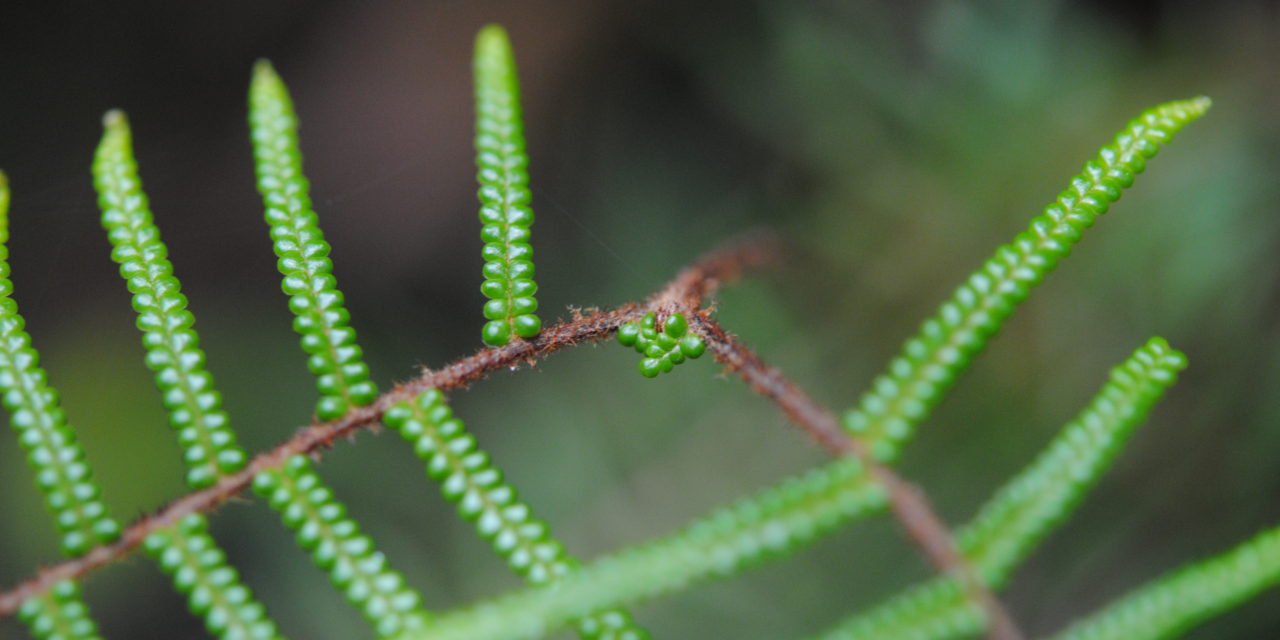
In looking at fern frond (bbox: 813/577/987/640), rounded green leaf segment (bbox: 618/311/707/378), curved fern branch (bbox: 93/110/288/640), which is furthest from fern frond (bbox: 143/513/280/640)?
fern frond (bbox: 813/577/987/640)

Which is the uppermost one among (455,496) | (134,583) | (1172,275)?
(134,583)

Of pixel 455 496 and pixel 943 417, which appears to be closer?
pixel 455 496

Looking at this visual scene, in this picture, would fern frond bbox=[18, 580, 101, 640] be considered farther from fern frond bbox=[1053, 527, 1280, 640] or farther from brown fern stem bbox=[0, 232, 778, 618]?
fern frond bbox=[1053, 527, 1280, 640]

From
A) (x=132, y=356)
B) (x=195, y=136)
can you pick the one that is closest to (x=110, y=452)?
(x=132, y=356)

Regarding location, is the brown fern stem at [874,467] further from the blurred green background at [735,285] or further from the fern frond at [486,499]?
the blurred green background at [735,285]

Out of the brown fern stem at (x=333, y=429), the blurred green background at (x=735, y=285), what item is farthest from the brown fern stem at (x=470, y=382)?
the blurred green background at (x=735, y=285)

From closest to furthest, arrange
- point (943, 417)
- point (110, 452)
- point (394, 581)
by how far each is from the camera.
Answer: point (394, 581), point (943, 417), point (110, 452)

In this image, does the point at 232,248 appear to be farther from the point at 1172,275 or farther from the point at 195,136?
the point at 1172,275
